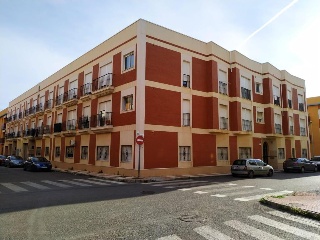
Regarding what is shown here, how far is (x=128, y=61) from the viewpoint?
20.0m

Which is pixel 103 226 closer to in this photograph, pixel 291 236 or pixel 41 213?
pixel 41 213

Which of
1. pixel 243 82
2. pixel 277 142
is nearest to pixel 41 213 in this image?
pixel 243 82

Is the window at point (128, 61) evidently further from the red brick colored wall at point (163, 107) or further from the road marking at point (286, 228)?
the road marking at point (286, 228)

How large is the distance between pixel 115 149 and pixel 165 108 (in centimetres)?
491

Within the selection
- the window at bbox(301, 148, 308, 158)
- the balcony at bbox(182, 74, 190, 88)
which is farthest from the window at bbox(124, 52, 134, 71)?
the window at bbox(301, 148, 308, 158)

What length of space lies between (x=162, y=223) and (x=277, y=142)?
26508mm

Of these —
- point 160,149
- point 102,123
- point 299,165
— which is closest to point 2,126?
point 102,123

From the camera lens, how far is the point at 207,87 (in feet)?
74.2

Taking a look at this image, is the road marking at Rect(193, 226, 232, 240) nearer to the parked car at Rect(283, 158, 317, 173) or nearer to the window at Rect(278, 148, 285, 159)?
the parked car at Rect(283, 158, 317, 173)

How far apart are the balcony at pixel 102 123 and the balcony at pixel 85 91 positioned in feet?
7.62

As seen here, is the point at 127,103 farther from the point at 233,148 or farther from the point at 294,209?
the point at 294,209

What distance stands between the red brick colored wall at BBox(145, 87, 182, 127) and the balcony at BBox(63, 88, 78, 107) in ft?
33.4

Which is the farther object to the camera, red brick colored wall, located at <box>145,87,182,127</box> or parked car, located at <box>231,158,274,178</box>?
parked car, located at <box>231,158,274,178</box>

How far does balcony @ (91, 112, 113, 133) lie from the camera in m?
20.3
